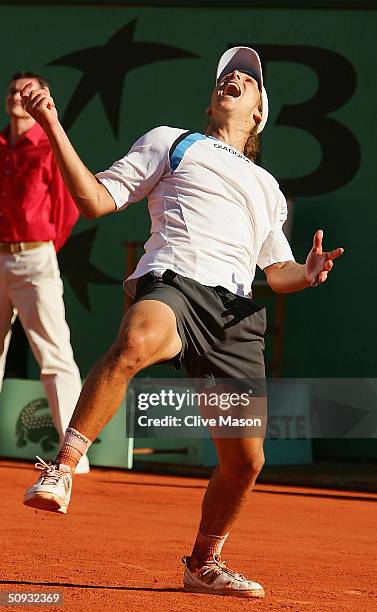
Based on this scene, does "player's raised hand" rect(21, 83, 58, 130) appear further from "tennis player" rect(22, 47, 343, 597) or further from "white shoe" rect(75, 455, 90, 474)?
"white shoe" rect(75, 455, 90, 474)

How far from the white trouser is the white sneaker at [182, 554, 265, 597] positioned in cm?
388

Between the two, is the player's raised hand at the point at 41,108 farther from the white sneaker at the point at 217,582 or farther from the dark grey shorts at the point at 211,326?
the white sneaker at the point at 217,582

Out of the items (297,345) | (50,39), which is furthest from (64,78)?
(297,345)

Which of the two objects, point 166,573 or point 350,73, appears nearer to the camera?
point 166,573

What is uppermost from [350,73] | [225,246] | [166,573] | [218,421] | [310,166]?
[350,73]

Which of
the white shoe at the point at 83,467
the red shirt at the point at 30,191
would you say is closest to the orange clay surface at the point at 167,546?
the white shoe at the point at 83,467

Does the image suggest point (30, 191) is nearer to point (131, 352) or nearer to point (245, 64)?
point (245, 64)

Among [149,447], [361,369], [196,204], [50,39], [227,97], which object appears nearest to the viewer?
[196,204]

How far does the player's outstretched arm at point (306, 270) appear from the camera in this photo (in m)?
5.19

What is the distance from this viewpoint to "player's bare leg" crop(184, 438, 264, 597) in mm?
5387

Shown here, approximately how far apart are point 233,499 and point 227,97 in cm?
167

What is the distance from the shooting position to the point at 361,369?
11648mm

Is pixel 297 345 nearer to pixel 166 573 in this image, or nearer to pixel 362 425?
pixel 362 425

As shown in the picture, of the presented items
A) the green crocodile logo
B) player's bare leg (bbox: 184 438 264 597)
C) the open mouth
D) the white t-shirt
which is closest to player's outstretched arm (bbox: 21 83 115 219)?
the white t-shirt
